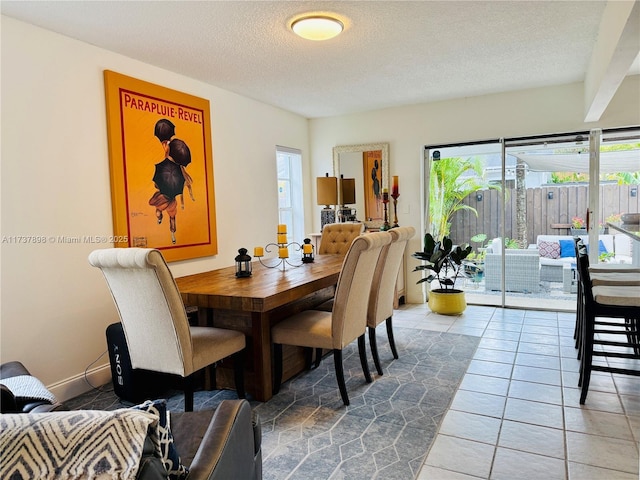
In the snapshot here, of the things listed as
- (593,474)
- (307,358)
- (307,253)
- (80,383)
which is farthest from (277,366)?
(593,474)

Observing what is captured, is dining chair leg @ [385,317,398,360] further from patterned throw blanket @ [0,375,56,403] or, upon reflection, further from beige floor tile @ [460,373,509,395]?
patterned throw blanket @ [0,375,56,403]

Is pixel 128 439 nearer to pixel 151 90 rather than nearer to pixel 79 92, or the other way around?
pixel 79 92

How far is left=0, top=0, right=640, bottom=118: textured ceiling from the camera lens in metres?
2.57

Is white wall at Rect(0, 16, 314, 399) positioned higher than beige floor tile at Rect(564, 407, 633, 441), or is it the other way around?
white wall at Rect(0, 16, 314, 399)

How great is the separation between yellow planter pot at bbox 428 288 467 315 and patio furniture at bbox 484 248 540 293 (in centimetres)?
64

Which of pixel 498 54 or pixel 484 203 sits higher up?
pixel 498 54

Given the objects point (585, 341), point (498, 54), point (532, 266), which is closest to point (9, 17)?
point (498, 54)

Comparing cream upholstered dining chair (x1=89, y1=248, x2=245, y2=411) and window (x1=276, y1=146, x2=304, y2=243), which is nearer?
cream upholstered dining chair (x1=89, y1=248, x2=245, y2=411)

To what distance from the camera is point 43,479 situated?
2.38 feet

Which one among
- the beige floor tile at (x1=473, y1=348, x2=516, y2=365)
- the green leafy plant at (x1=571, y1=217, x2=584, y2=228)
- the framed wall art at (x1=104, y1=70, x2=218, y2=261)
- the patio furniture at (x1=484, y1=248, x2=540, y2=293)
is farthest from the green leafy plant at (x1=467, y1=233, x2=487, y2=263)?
the framed wall art at (x1=104, y1=70, x2=218, y2=261)

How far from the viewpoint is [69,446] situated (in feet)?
2.45

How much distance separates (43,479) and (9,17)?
293 cm

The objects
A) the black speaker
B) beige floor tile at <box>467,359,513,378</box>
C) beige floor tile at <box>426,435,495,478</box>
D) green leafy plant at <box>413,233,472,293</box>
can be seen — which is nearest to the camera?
beige floor tile at <box>426,435,495,478</box>

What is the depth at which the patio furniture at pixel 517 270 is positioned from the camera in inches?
197
